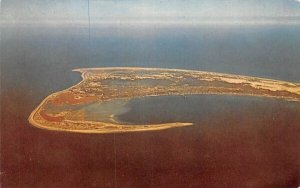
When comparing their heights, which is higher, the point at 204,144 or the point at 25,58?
the point at 25,58

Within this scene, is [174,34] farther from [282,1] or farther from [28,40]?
[28,40]

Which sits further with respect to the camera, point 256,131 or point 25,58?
point 256,131

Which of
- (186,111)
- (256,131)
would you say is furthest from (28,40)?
(256,131)

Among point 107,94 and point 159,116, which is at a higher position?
point 107,94

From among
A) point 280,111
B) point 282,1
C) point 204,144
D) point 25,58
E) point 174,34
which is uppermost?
point 282,1
